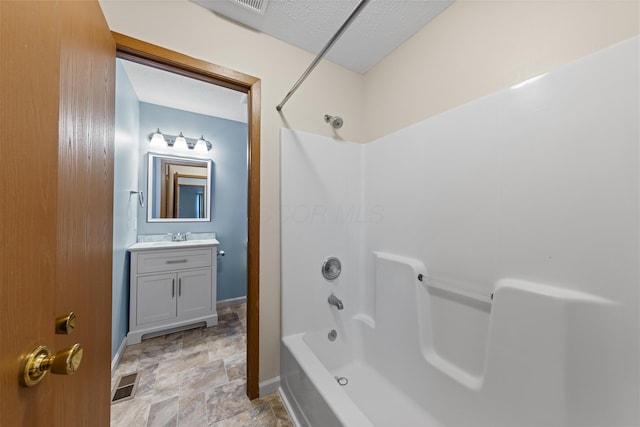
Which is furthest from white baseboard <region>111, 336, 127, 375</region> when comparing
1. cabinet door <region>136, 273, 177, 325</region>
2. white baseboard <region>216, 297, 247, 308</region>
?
white baseboard <region>216, 297, 247, 308</region>

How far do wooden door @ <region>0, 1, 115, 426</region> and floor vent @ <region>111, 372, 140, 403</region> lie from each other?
831mm

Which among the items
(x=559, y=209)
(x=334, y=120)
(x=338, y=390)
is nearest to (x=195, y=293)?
(x=338, y=390)

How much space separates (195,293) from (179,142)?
176 cm

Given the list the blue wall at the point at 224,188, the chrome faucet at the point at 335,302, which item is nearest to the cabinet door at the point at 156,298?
the blue wall at the point at 224,188

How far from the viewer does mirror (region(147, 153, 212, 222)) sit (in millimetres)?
2619

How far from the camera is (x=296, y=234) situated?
159 cm

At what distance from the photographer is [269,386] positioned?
150cm

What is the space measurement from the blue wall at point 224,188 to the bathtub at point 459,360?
5.87 feet

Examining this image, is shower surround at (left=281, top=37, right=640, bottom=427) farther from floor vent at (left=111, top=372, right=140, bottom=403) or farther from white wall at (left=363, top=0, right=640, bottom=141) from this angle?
floor vent at (left=111, top=372, right=140, bottom=403)

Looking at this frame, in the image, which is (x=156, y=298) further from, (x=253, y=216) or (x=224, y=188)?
(x=253, y=216)

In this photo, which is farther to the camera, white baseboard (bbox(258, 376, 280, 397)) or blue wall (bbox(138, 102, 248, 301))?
blue wall (bbox(138, 102, 248, 301))

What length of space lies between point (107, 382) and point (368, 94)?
7.80 feet

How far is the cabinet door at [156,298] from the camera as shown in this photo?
83.2 inches

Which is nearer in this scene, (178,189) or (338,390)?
(338,390)
